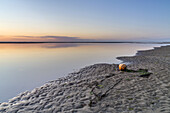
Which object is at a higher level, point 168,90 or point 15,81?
point 168,90

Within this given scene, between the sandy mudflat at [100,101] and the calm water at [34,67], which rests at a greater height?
the sandy mudflat at [100,101]

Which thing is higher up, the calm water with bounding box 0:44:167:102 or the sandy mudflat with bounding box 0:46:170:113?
the sandy mudflat with bounding box 0:46:170:113

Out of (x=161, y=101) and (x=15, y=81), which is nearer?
(x=161, y=101)

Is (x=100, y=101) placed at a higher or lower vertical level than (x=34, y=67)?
higher

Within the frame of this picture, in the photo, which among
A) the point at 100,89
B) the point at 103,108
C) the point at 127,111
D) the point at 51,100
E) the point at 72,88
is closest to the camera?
the point at 127,111

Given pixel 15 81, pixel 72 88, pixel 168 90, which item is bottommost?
pixel 15 81

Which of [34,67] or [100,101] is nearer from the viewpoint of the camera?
[100,101]

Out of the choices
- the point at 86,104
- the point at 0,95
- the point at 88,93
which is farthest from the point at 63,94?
the point at 0,95

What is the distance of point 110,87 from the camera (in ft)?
24.4

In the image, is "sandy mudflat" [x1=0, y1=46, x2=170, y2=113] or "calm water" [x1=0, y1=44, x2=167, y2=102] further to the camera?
"calm water" [x1=0, y1=44, x2=167, y2=102]

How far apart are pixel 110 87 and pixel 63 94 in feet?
9.41

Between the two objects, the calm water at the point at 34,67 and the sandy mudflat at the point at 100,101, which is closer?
the sandy mudflat at the point at 100,101

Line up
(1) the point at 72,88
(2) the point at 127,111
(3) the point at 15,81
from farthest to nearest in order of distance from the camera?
(3) the point at 15,81, (1) the point at 72,88, (2) the point at 127,111

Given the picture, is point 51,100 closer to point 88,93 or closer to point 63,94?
point 63,94
